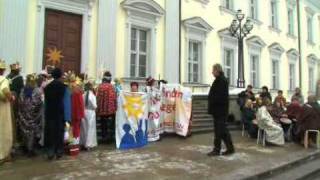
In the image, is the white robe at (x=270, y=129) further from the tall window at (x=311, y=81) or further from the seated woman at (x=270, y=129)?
the tall window at (x=311, y=81)

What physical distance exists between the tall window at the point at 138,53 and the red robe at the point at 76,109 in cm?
650

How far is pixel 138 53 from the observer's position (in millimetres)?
16703

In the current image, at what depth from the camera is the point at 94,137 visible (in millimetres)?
10609

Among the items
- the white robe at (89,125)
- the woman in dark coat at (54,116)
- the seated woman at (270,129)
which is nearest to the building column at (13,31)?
the white robe at (89,125)

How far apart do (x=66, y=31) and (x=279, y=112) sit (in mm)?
6901

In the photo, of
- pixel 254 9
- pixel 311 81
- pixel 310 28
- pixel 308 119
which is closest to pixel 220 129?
pixel 308 119

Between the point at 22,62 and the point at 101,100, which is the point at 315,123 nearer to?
the point at 101,100

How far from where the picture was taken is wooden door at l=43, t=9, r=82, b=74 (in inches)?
536

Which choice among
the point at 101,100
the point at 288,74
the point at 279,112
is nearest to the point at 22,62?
the point at 101,100

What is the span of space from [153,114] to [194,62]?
7.96 meters

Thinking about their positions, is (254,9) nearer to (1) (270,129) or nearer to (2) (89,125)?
(1) (270,129)

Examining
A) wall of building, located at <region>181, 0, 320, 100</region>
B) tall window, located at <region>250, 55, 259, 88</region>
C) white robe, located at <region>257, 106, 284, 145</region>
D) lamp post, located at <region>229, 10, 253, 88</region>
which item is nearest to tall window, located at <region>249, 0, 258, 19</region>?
wall of building, located at <region>181, 0, 320, 100</region>

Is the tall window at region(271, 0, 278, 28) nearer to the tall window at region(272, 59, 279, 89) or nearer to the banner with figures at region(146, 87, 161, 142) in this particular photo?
the tall window at region(272, 59, 279, 89)

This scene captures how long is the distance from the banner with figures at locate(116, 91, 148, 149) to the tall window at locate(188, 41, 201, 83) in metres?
8.15
